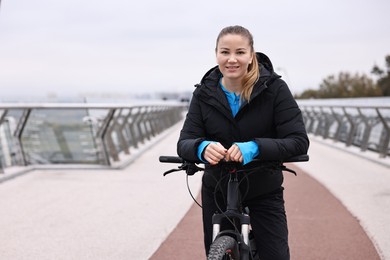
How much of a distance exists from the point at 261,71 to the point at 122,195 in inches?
205

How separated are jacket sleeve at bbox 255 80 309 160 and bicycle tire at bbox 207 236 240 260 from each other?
417mm

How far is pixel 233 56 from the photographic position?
2.72m

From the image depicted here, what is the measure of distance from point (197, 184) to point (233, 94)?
6.25m

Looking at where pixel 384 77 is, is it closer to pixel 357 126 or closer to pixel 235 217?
pixel 357 126

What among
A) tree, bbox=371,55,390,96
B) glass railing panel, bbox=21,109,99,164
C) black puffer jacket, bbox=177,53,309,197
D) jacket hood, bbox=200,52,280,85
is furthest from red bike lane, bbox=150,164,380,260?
tree, bbox=371,55,390,96

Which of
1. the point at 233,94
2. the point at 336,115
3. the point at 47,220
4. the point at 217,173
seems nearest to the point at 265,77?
the point at 233,94

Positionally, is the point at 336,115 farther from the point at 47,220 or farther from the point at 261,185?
the point at 261,185

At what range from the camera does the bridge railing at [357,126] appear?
1143 cm

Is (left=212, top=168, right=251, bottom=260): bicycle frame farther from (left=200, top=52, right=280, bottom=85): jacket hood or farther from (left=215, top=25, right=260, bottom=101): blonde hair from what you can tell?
(left=200, top=52, right=280, bottom=85): jacket hood

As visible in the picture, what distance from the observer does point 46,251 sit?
493 cm

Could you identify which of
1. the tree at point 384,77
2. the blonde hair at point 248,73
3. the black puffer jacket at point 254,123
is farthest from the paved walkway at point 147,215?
the tree at point 384,77

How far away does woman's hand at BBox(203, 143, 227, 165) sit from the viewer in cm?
245

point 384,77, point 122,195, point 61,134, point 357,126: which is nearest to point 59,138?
point 61,134

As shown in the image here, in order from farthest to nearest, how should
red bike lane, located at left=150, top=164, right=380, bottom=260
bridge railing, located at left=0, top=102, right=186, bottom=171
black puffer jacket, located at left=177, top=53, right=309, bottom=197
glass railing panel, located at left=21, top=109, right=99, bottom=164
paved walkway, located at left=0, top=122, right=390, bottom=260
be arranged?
glass railing panel, located at left=21, top=109, right=99, bottom=164 < bridge railing, located at left=0, top=102, right=186, bottom=171 < paved walkway, located at left=0, top=122, right=390, bottom=260 < red bike lane, located at left=150, top=164, right=380, bottom=260 < black puffer jacket, located at left=177, top=53, right=309, bottom=197
